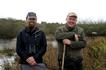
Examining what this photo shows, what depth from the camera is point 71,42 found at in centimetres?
828

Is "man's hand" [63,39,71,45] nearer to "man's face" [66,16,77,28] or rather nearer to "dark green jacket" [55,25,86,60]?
"dark green jacket" [55,25,86,60]

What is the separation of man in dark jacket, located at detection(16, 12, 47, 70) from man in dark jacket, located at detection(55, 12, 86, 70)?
0.42 metres

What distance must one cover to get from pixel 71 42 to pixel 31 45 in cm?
78

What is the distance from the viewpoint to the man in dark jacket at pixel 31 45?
8141 millimetres

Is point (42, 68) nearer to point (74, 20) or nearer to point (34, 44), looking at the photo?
point (34, 44)

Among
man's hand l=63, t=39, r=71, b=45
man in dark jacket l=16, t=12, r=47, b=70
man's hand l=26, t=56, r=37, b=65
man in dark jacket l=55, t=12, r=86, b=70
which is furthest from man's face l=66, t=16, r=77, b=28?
man's hand l=26, t=56, r=37, b=65

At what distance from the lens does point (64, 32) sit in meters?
8.40

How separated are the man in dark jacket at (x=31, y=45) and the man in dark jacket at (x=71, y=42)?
1.38 ft

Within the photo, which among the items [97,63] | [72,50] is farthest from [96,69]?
[72,50]

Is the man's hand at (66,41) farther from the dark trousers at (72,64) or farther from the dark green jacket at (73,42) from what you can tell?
the dark trousers at (72,64)

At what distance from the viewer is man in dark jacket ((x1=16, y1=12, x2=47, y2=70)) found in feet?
26.7

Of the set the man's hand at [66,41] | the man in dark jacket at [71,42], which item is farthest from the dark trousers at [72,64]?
the man's hand at [66,41]

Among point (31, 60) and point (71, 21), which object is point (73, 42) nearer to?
point (71, 21)

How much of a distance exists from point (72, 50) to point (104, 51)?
4.44 metres
